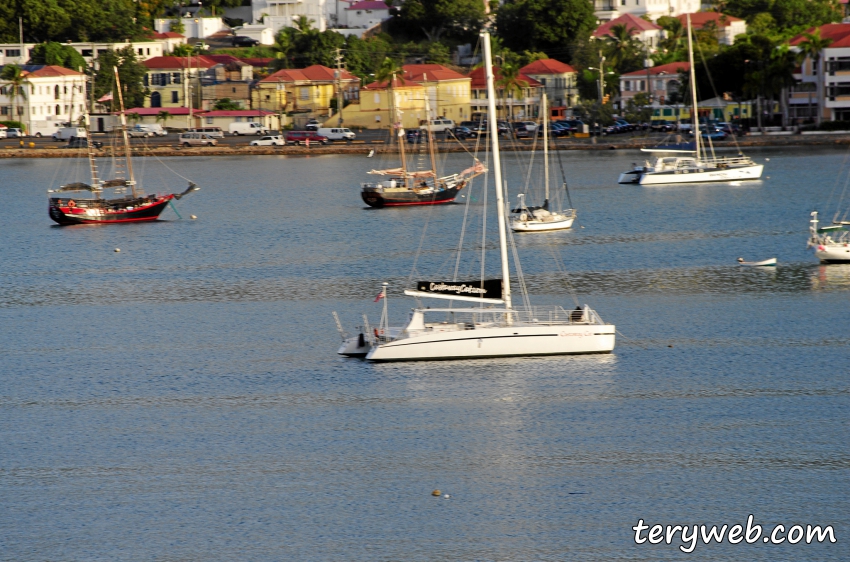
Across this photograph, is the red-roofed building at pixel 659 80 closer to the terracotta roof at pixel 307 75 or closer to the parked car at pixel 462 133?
the parked car at pixel 462 133

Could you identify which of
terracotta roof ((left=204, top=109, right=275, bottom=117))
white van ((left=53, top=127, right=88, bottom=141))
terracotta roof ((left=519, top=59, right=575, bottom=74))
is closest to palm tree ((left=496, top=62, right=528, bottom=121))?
terracotta roof ((left=519, top=59, right=575, bottom=74))

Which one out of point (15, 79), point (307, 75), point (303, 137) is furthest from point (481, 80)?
point (15, 79)

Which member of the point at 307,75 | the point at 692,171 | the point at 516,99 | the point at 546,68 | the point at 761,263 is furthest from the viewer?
the point at 307,75

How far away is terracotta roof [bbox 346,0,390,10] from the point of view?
160 metres

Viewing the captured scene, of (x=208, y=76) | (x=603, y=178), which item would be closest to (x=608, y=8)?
(x=208, y=76)

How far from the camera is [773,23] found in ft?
470

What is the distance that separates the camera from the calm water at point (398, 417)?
24.1m

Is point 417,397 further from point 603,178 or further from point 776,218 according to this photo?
point 603,178

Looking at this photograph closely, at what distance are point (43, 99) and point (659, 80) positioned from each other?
63.6 metres

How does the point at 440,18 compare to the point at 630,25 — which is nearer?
the point at 630,25

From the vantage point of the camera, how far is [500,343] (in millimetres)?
33156

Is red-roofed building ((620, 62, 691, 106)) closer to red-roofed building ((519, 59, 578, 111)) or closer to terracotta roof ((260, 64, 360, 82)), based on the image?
red-roofed building ((519, 59, 578, 111))

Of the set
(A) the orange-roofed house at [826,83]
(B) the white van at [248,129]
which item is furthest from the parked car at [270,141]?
(A) the orange-roofed house at [826,83]

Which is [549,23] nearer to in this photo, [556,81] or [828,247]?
[556,81]
